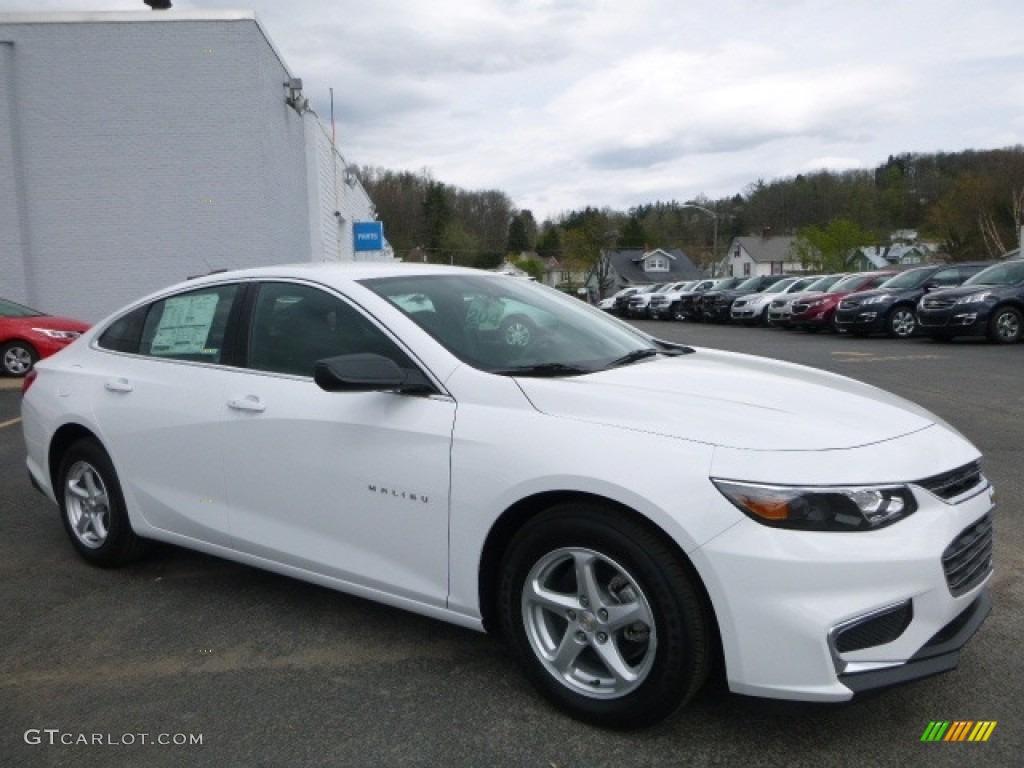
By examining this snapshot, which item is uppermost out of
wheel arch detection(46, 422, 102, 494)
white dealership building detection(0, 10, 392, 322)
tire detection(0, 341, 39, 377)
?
white dealership building detection(0, 10, 392, 322)

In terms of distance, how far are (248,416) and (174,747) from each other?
51.8 inches

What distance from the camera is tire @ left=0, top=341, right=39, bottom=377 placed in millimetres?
12984

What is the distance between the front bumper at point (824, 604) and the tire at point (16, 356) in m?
13.1

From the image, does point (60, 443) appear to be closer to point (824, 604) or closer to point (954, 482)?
point (824, 604)

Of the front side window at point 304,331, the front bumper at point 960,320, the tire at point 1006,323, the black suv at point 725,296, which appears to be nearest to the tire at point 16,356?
the front side window at point 304,331

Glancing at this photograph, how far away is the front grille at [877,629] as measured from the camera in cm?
242

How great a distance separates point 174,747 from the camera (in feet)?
9.13

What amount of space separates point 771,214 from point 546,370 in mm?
96231

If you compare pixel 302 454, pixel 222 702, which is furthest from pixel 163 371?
pixel 222 702

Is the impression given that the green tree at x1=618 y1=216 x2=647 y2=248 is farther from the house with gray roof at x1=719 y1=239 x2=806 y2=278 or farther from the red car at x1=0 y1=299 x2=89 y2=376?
the red car at x1=0 y1=299 x2=89 y2=376

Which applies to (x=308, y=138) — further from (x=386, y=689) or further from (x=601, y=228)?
(x=601, y=228)

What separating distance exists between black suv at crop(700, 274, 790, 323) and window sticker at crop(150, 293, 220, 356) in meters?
26.2

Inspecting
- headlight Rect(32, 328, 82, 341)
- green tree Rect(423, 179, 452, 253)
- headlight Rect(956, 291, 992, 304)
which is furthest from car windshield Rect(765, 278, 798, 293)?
green tree Rect(423, 179, 452, 253)

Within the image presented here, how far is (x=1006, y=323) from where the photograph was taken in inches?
630
